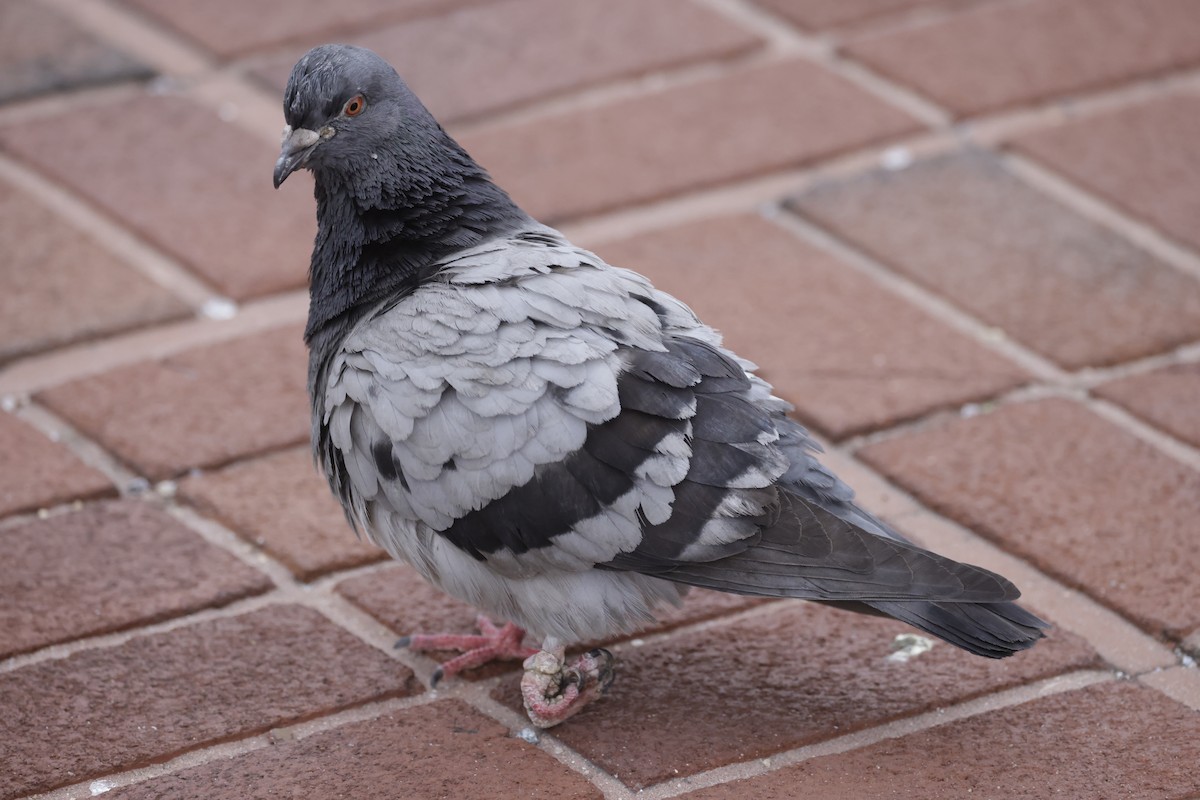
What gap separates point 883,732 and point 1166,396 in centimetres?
153

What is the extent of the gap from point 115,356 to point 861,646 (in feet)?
7.58

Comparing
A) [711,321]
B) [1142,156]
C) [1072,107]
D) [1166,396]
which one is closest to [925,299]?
[711,321]

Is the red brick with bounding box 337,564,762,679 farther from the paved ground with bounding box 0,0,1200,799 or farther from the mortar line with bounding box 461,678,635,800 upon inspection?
the mortar line with bounding box 461,678,635,800

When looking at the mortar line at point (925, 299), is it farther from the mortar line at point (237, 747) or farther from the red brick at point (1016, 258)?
the mortar line at point (237, 747)

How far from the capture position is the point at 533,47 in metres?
5.68

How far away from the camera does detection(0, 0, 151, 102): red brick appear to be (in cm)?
543

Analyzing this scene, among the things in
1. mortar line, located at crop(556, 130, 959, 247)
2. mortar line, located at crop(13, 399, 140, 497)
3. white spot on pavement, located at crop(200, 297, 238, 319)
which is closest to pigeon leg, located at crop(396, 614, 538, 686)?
mortar line, located at crop(13, 399, 140, 497)

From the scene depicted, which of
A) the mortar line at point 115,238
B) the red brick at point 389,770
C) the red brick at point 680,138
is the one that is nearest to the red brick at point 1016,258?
the red brick at point 680,138

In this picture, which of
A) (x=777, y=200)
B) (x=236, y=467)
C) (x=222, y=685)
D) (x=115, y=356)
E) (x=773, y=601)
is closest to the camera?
(x=222, y=685)

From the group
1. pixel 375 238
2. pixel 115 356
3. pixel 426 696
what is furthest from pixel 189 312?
pixel 426 696

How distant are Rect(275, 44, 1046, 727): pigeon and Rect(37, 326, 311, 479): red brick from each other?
774 millimetres

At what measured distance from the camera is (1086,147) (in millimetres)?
5141

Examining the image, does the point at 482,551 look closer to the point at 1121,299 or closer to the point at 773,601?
the point at 773,601

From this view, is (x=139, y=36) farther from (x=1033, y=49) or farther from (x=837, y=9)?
(x=1033, y=49)
